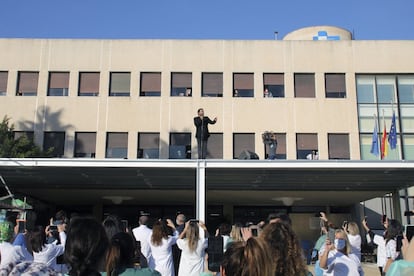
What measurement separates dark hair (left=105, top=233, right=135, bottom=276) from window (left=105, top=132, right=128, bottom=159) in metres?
20.3

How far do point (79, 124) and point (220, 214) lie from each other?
8336 millimetres

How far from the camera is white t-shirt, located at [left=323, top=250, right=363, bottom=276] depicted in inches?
218

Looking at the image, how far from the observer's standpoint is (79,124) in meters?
23.8

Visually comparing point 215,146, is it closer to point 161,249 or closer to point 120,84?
point 120,84

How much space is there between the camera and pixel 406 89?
2484cm

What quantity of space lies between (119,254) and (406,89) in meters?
24.2

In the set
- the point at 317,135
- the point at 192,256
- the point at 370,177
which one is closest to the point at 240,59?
the point at 317,135

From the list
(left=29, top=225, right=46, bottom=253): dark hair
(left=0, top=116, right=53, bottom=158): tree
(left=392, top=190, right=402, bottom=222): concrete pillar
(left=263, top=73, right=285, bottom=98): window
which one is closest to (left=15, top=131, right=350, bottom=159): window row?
(left=0, top=116, right=53, bottom=158): tree

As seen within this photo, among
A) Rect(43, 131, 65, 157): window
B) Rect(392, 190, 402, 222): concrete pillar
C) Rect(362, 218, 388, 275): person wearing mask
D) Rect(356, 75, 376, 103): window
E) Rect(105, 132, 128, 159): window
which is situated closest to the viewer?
Rect(362, 218, 388, 275): person wearing mask

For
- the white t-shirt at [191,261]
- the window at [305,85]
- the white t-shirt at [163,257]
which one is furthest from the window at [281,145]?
the white t-shirt at [191,261]

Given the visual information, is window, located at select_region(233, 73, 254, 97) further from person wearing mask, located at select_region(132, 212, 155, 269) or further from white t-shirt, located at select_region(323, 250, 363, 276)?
white t-shirt, located at select_region(323, 250, 363, 276)

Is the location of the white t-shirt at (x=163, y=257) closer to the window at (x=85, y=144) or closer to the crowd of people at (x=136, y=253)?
the crowd of people at (x=136, y=253)

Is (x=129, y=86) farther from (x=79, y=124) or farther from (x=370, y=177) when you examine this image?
(x=370, y=177)

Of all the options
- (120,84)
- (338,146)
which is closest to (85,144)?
(120,84)
